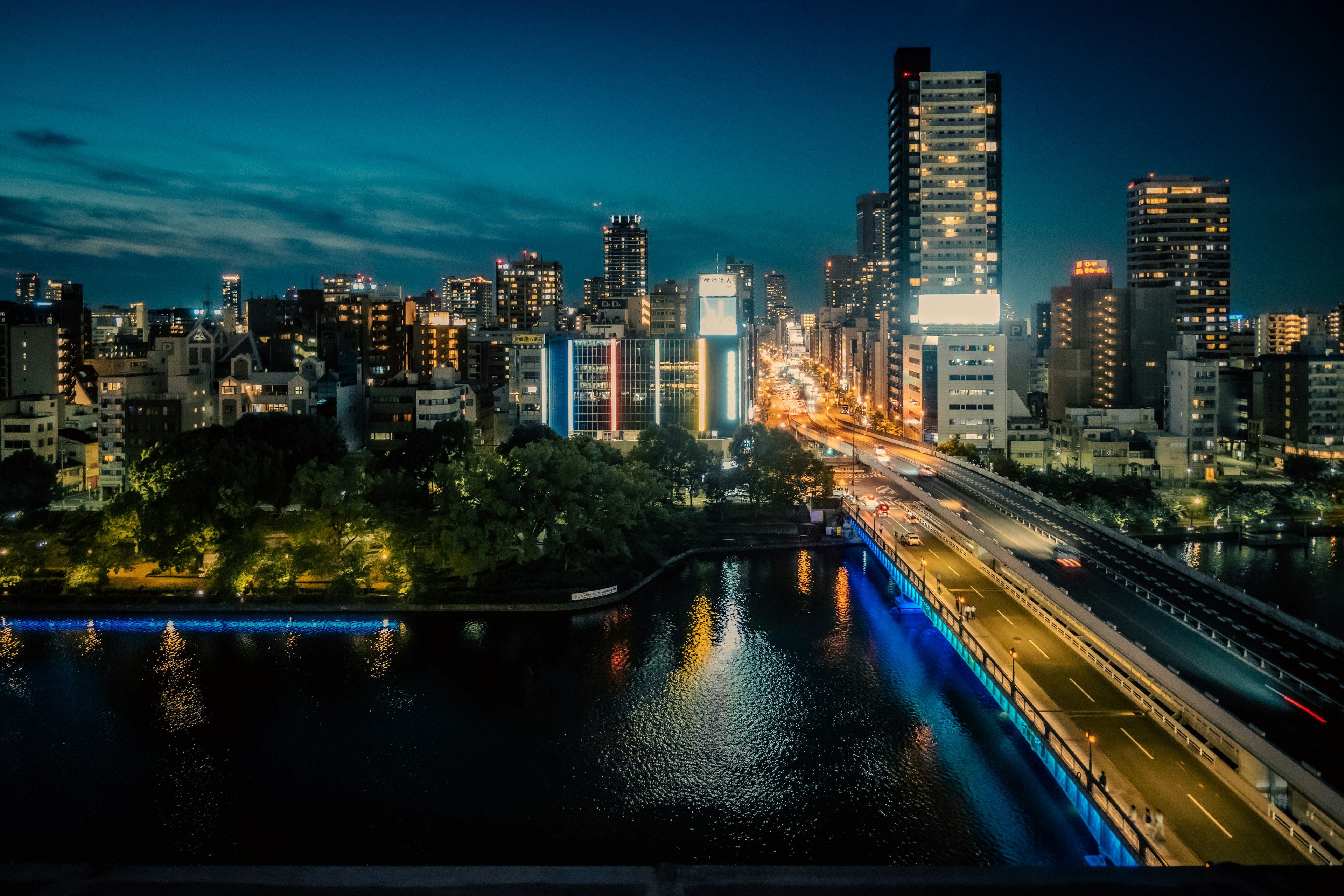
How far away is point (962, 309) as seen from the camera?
50156 mm

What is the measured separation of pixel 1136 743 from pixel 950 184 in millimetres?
51937

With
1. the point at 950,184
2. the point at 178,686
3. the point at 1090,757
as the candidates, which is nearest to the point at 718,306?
the point at 950,184

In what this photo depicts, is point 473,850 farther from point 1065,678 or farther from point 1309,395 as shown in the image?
point 1309,395

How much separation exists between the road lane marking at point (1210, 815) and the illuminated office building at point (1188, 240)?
66254 millimetres

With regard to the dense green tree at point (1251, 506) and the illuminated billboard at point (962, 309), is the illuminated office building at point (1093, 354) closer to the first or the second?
the illuminated billboard at point (962, 309)

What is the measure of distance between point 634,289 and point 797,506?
3045 inches

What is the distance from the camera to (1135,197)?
70250 mm

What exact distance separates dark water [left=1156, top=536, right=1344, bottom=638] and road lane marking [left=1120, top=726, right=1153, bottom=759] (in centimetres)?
1090

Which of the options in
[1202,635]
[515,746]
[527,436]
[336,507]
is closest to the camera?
[515,746]

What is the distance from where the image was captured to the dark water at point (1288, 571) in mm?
23344

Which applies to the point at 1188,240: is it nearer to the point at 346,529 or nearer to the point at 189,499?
the point at 346,529

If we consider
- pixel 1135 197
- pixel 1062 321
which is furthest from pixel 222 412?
pixel 1135 197

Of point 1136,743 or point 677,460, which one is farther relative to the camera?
point 677,460

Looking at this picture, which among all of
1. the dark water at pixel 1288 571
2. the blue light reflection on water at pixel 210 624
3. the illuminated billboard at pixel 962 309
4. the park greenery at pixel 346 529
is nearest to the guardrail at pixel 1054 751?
the dark water at pixel 1288 571
